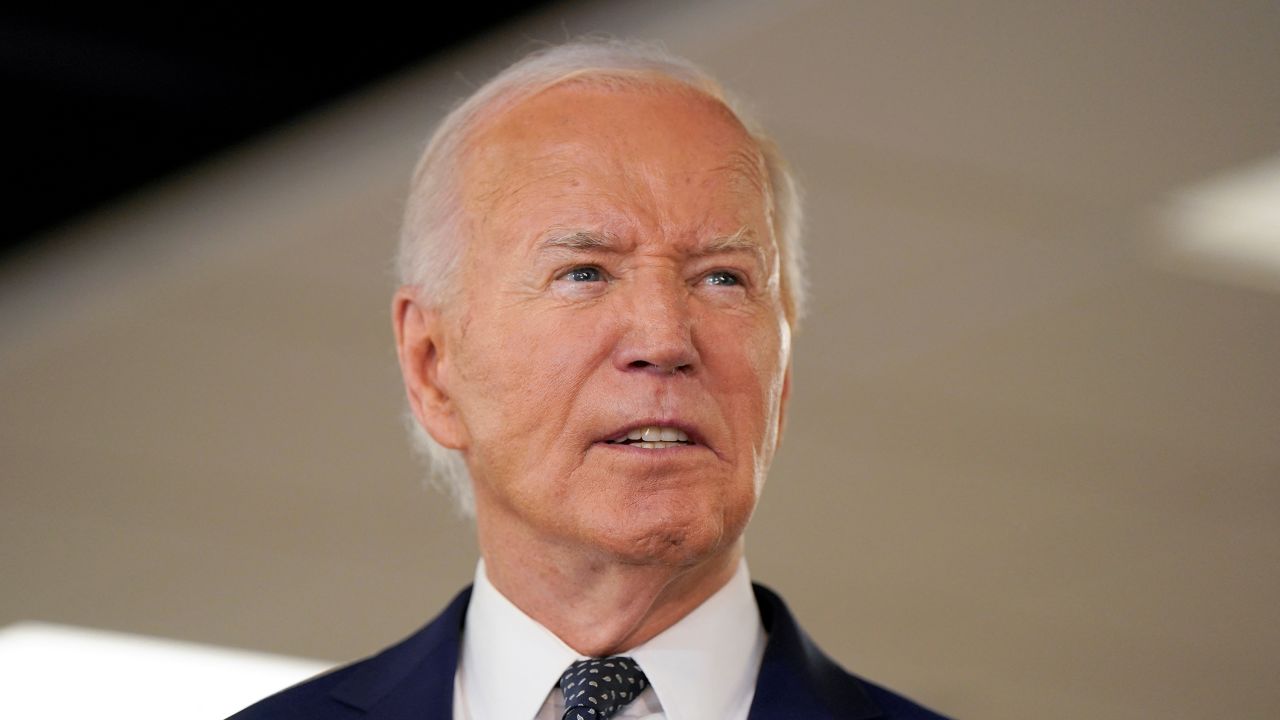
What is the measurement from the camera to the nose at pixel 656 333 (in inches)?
83.0

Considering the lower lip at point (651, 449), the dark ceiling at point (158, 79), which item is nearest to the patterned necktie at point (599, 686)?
the lower lip at point (651, 449)

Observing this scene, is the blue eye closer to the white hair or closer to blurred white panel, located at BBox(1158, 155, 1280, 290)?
the white hair

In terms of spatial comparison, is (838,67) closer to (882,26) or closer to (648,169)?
(882,26)

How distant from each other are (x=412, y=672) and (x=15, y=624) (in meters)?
3.47

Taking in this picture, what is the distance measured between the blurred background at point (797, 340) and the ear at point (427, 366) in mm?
2700

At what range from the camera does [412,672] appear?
2285 mm

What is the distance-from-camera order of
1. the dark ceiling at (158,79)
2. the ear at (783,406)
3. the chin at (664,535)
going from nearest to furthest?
the chin at (664,535)
the ear at (783,406)
the dark ceiling at (158,79)

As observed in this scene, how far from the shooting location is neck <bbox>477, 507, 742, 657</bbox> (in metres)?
2.17

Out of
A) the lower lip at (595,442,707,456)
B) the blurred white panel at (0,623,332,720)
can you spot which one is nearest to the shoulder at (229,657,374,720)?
the lower lip at (595,442,707,456)

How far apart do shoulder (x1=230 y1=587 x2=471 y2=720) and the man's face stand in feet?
0.54

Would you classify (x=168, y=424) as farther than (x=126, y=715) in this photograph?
Yes

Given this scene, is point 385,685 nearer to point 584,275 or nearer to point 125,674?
point 584,275

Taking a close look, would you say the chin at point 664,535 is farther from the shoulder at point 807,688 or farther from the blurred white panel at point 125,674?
the blurred white panel at point 125,674

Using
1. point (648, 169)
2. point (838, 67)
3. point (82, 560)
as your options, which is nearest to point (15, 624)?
point (82, 560)
